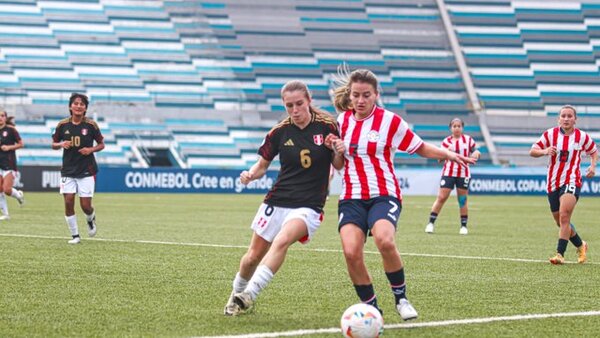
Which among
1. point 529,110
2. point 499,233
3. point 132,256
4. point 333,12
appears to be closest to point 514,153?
point 529,110

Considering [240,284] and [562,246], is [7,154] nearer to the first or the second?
[562,246]

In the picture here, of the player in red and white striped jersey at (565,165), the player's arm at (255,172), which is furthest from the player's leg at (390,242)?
the player in red and white striped jersey at (565,165)

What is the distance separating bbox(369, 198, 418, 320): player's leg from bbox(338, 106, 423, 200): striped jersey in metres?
0.11

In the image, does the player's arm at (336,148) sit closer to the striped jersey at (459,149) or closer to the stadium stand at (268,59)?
the striped jersey at (459,149)

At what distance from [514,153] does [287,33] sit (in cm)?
1458

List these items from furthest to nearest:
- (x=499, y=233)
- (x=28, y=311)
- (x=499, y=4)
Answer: (x=499, y=4) < (x=499, y=233) < (x=28, y=311)

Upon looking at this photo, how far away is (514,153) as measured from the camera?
5047 centimetres

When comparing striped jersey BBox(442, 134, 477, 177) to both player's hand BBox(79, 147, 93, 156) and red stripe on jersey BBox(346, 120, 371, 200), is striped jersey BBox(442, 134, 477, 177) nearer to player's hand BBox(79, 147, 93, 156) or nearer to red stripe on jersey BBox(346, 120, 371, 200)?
player's hand BBox(79, 147, 93, 156)

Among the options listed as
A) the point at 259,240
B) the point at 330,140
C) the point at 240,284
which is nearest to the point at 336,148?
the point at 330,140

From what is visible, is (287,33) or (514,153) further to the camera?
(287,33)

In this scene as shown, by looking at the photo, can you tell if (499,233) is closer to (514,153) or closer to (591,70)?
(514,153)

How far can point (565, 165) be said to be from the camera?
495 inches

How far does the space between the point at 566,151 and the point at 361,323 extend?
7.01 m

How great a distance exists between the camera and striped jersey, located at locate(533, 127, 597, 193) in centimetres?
1255
